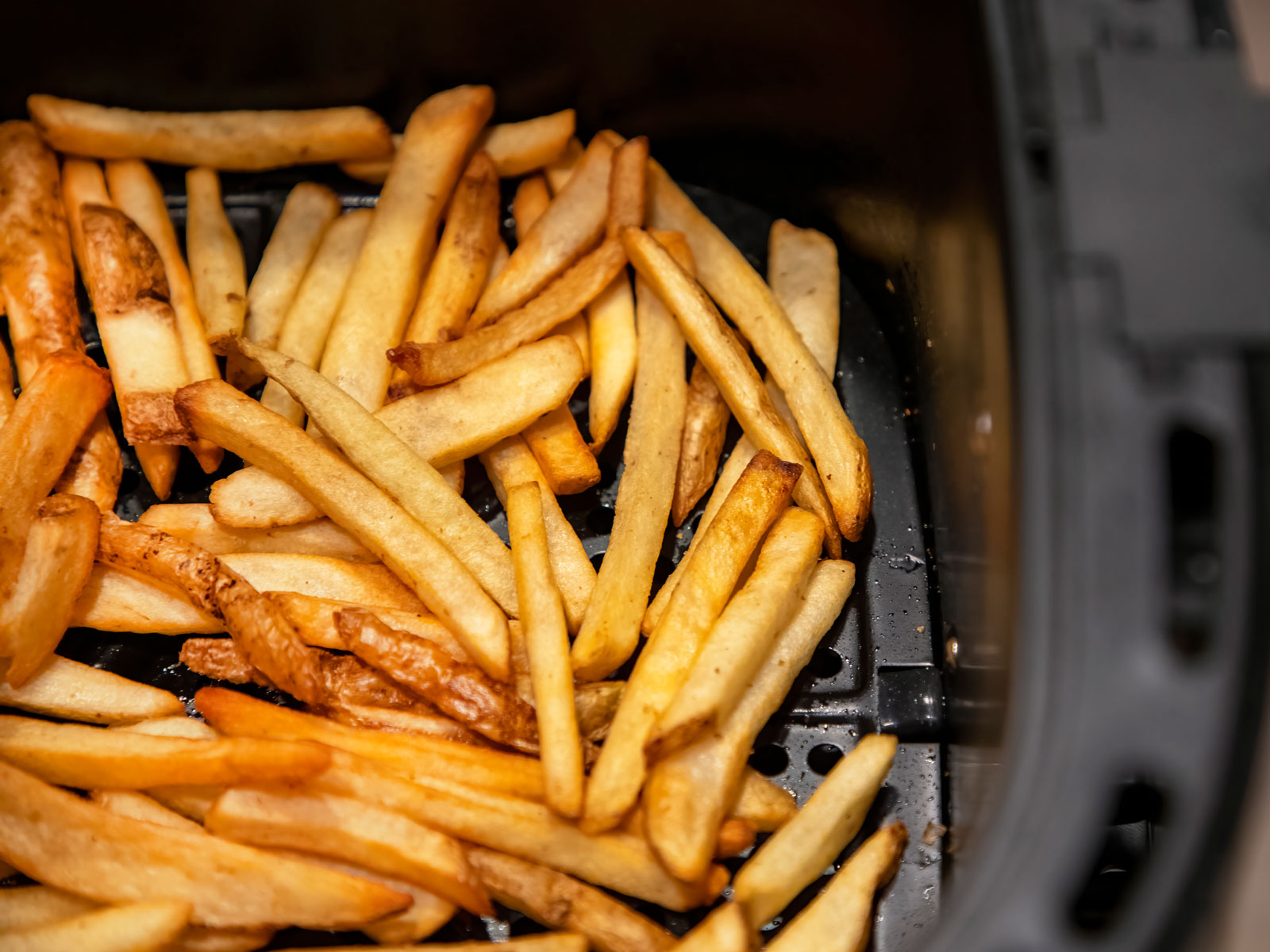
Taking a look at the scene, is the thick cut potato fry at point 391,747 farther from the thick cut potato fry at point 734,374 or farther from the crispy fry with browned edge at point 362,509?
the thick cut potato fry at point 734,374

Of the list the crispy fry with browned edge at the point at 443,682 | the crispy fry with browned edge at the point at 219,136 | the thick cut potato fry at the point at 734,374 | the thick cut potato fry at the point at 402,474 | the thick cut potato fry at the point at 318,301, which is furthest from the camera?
the crispy fry with browned edge at the point at 219,136

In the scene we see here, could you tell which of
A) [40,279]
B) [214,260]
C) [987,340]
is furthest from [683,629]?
[40,279]

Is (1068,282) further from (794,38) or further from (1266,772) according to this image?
(794,38)

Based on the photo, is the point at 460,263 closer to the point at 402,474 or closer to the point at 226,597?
the point at 402,474

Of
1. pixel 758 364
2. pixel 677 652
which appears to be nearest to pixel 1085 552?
pixel 677 652

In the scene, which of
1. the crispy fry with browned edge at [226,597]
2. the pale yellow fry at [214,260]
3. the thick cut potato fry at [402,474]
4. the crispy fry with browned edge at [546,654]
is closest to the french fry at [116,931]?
the crispy fry with browned edge at [226,597]

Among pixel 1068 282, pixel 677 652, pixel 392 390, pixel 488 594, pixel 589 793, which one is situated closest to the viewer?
pixel 1068 282

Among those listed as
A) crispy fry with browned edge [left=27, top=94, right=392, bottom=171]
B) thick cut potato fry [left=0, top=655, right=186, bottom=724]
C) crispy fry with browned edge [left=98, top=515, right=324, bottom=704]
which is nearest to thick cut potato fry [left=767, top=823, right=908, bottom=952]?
crispy fry with browned edge [left=98, top=515, right=324, bottom=704]
